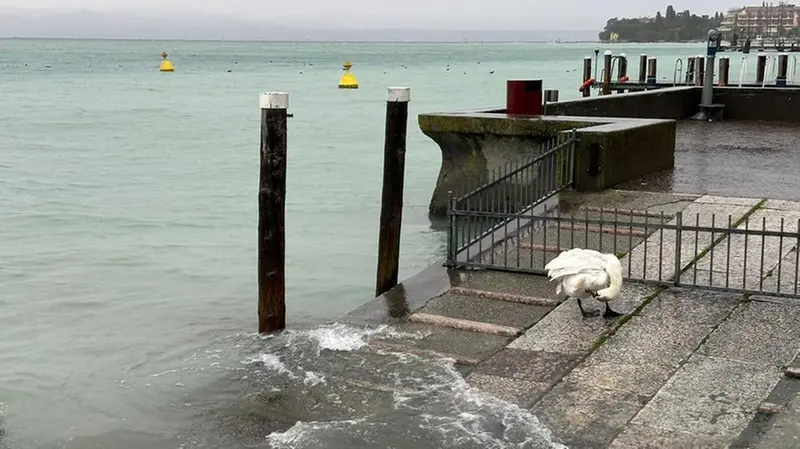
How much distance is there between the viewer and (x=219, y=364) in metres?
9.12

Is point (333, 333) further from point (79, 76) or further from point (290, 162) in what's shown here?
point (79, 76)

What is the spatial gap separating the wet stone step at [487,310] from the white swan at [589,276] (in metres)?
0.41

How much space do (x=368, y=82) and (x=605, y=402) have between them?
270 feet

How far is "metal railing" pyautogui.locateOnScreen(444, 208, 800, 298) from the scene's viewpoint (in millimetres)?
8555

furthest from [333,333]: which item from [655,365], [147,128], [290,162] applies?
[147,128]

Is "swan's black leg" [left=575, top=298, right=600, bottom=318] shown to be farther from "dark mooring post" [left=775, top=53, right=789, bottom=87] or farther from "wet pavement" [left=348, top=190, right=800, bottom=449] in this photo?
"dark mooring post" [left=775, top=53, right=789, bottom=87]

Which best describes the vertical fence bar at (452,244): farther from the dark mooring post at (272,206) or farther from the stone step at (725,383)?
the stone step at (725,383)

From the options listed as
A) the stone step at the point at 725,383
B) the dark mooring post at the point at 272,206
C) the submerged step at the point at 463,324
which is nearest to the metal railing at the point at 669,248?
the stone step at the point at 725,383

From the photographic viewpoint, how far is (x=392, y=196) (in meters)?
10.4

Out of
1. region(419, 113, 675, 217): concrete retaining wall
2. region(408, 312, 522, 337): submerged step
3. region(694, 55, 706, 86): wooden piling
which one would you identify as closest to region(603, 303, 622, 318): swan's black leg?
region(408, 312, 522, 337): submerged step

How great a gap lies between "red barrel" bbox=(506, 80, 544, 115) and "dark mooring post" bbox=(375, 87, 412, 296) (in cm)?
444

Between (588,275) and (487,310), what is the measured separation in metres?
1.01

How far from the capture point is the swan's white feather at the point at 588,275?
25.7 feet

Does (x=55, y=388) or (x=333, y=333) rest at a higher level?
(x=333, y=333)
